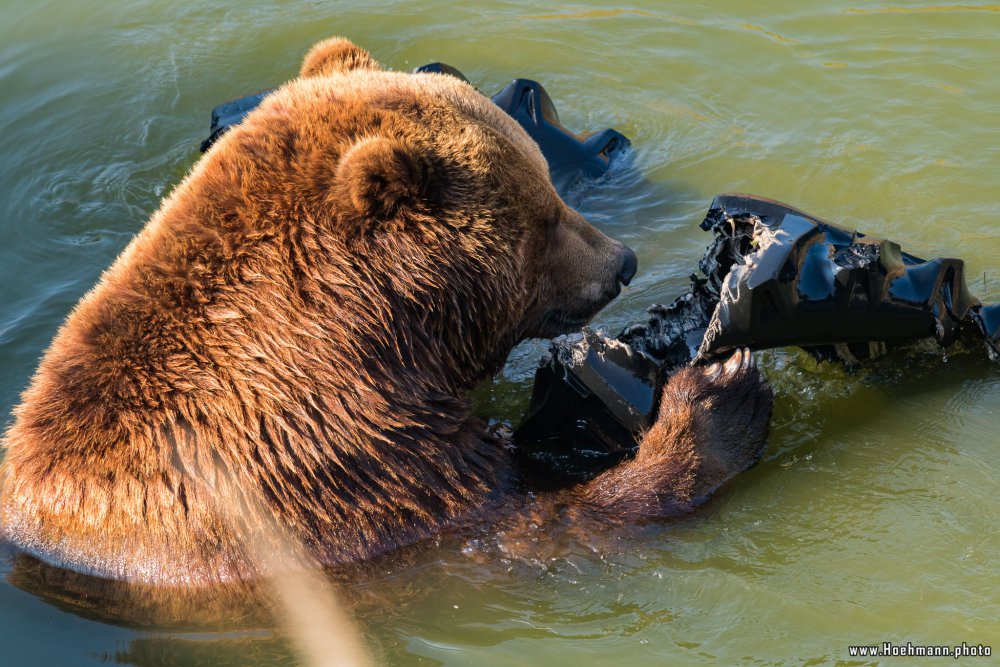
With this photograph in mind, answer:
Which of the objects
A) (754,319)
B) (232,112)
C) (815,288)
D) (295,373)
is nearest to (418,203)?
(295,373)

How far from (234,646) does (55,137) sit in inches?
223

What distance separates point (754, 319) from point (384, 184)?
5.45ft

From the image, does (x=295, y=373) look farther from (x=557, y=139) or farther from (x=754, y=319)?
(x=557, y=139)

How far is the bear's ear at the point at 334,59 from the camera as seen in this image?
5.37 meters

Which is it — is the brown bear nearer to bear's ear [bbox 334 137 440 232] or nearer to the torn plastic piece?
bear's ear [bbox 334 137 440 232]

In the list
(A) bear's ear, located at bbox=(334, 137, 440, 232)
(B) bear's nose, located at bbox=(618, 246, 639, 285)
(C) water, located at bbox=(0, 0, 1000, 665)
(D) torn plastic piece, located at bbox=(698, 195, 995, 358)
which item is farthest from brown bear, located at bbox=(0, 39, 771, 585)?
(B) bear's nose, located at bbox=(618, 246, 639, 285)

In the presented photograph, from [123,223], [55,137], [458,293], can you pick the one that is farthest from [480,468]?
[55,137]

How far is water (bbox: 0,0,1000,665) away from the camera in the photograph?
4.19 m

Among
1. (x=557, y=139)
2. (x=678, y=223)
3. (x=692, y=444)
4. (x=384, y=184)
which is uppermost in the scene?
(x=384, y=184)

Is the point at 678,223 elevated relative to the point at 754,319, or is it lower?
lower

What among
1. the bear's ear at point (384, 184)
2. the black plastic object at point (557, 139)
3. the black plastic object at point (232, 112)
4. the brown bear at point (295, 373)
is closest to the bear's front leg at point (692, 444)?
the brown bear at point (295, 373)

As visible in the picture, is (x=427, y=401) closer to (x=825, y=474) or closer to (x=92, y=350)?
(x=92, y=350)

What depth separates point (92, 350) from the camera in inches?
167

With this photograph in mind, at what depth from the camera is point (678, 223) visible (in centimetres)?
708
